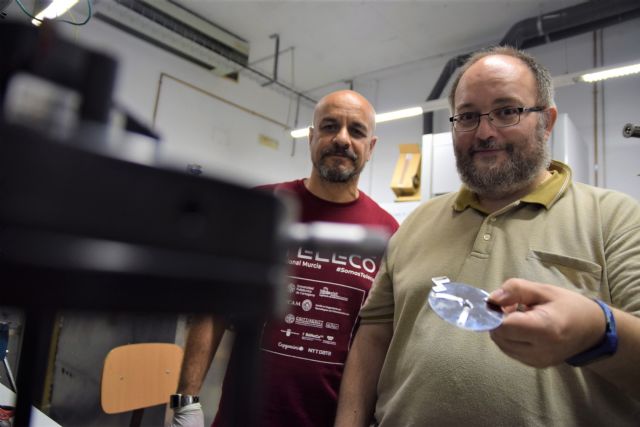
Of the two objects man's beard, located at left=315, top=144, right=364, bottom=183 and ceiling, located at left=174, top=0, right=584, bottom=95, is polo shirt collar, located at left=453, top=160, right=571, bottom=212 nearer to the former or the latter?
man's beard, located at left=315, top=144, right=364, bottom=183

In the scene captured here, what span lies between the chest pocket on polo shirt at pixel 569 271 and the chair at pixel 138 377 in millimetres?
1643

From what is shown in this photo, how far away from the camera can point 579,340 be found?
563mm

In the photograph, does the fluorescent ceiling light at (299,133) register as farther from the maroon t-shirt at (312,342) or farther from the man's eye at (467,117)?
the man's eye at (467,117)

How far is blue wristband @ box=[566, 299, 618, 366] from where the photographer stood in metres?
0.59

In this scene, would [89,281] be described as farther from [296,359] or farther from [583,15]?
A: [583,15]

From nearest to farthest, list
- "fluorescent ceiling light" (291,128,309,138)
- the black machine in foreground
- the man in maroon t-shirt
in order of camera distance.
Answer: the black machine in foreground
the man in maroon t-shirt
"fluorescent ceiling light" (291,128,309,138)

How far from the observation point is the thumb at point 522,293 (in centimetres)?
56

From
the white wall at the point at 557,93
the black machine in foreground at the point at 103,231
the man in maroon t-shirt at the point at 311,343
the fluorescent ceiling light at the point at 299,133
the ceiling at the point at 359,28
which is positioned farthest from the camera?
the fluorescent ceiling light at the point at 299,133

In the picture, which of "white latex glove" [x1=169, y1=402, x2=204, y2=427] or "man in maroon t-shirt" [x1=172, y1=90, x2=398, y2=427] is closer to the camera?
"white latex glove" [x1=169, y1=402, x2=204, y2=427]

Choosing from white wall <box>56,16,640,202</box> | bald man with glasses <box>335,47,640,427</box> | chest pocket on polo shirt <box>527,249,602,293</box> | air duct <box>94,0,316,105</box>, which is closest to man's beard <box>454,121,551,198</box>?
bald man with glasses <box>335,47,640,427</box>

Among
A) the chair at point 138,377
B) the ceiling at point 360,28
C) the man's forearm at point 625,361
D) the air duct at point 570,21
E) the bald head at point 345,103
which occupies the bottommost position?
the chair at point 138,377

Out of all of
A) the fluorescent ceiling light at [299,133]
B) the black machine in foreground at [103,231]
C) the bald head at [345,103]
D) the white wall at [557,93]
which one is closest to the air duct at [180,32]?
the white wall at [557,93]

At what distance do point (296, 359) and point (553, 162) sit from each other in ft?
2.78

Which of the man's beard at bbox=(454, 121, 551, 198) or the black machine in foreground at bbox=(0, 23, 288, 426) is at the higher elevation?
the man's beard at bbox=(454, 121, 551, 198)
